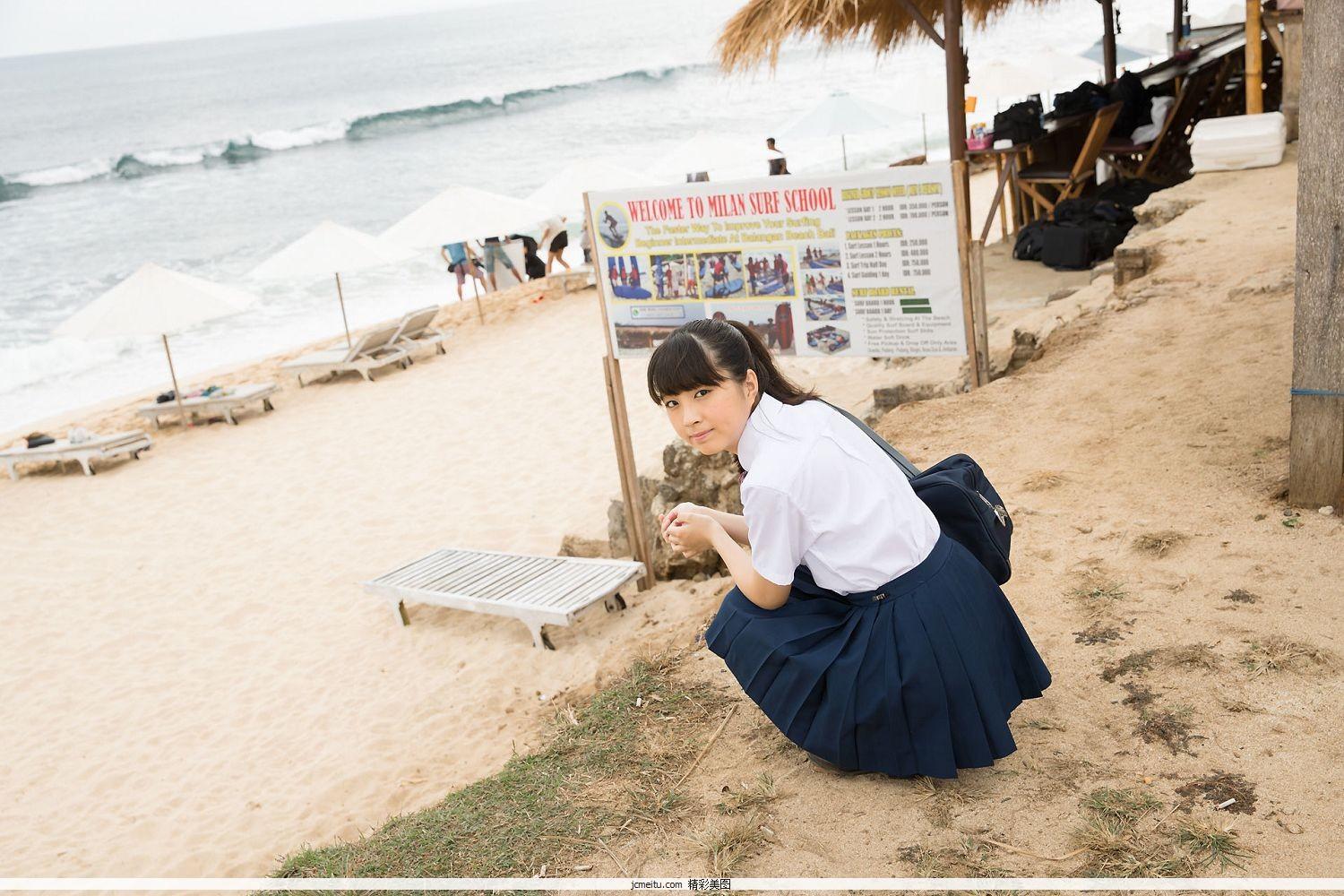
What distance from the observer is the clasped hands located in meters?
2.31

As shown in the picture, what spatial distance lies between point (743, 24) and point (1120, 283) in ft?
12.4

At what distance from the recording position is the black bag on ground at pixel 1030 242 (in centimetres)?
936

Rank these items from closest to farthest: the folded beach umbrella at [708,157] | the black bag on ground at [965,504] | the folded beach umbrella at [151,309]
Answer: the black bag on ground at [965,504]
the folded beach umbrella at [151,309]
the folded beach umbrella at [708,157]

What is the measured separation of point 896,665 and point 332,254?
12.5 meters

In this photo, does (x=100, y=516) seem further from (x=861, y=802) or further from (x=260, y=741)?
(x=861, y=802)

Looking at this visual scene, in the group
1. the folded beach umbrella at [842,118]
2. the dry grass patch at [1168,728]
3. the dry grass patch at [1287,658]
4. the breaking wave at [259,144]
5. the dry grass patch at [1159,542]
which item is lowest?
the dry grass patch at [1168,728]

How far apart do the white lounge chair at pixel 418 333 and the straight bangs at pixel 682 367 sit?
1117 cm

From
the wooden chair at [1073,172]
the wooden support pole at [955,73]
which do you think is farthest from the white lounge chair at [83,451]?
the wooden chair at [1073,172]

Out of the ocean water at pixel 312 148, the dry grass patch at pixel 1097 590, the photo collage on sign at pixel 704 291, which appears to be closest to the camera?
the dry grass patch at pixel 1097 590

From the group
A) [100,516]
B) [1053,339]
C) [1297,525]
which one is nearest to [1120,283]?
[1053,339]

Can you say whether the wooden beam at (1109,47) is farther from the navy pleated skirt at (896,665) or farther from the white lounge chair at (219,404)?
the navy pleated skirt at (896,665)

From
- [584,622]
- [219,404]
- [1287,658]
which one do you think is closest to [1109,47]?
[584,622]

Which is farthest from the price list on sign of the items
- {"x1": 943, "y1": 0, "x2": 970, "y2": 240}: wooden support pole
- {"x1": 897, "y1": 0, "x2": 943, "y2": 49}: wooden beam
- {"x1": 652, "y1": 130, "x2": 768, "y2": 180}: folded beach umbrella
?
{"x1": 652, "y1": 130, "x2": 768, "y2": 180}: folded beach umbrella

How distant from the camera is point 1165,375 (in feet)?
16.0
